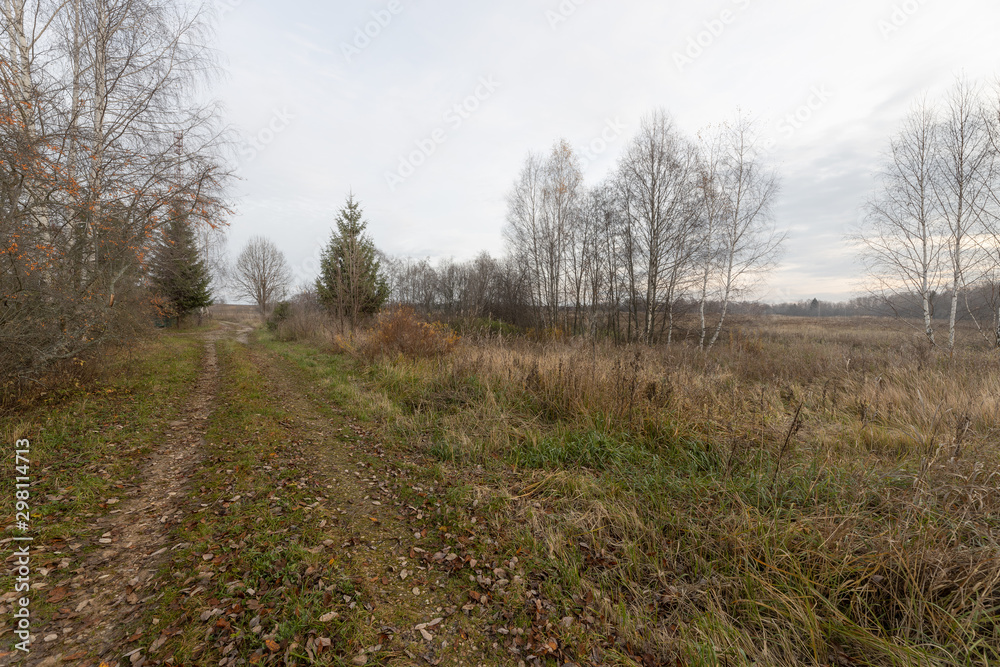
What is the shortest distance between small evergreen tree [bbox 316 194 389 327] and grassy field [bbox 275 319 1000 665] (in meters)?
11.8

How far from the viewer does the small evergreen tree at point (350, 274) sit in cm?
1570

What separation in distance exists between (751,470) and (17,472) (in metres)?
8.01

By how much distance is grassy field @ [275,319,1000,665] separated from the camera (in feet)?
7.02

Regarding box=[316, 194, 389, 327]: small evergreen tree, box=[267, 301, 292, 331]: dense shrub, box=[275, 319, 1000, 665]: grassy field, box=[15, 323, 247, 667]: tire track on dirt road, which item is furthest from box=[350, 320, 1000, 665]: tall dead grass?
box=[267, 301, 292, 331]: dense shrub

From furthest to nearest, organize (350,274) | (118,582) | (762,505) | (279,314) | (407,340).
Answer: (279,314)
(350,274)
(407,340)
(762,505)
(118,582)

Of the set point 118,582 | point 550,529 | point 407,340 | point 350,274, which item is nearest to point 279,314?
point 350,274

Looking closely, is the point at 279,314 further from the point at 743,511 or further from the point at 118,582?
the point at 743,511

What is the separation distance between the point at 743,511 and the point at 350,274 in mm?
16148

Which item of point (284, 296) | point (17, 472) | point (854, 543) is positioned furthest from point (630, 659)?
point (284, 296)

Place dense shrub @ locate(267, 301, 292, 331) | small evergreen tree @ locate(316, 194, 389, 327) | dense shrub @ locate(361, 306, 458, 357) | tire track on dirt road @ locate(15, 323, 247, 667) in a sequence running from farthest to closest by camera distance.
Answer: dense shrub @ locate(267, 301, 292, 331), small evergreen tree @ locate(316, 194, 389, 327), dense shrub @ locate(361, 306, 458, 357), tire track on dirt road @ locate(15, 323, 247, 667)

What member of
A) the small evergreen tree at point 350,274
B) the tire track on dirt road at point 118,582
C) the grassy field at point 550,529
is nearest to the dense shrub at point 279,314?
the small evergreen tree at point 350,274

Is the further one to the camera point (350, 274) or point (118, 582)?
point (350, 274)

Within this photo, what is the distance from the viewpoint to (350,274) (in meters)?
15.6

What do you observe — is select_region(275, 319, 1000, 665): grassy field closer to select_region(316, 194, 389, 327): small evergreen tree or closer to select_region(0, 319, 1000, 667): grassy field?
select_region(0, 319, 1000, 667): grassy field
